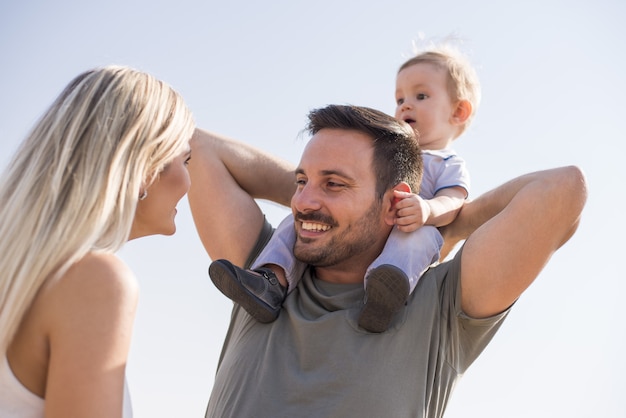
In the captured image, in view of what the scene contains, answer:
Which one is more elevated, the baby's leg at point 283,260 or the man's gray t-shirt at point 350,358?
the baby's leg at point 283,260

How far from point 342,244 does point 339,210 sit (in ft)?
0.56

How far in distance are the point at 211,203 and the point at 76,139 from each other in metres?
1.94

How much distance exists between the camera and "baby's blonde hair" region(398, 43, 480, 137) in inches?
191

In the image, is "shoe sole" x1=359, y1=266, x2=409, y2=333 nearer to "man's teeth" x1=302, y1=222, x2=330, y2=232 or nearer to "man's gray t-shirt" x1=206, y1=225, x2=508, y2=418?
"man's gray t-shirt" x1=206, y1=225, x2=508, y2=418

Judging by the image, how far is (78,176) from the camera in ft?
7.17

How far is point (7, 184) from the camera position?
2.23 meters

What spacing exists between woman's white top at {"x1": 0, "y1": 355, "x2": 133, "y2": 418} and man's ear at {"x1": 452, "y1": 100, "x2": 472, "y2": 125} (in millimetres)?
3387

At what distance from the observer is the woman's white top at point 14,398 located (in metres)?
2.07

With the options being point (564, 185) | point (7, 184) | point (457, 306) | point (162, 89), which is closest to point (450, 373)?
point (457, 306)

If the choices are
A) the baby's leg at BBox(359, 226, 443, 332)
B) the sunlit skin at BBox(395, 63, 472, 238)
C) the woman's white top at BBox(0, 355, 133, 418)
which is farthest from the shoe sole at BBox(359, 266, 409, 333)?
the woman's white top at BBox(0, 355, 133, 418)

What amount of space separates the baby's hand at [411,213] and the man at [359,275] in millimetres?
202

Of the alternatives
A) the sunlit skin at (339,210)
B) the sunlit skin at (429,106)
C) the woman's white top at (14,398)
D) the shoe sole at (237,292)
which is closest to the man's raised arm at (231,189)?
the sunlit skin at (339,210)

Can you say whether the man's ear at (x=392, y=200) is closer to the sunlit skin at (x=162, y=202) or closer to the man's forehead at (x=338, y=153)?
the man's forehead at (x=338, y=153)

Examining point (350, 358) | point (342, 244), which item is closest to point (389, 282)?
point (350, 358)
